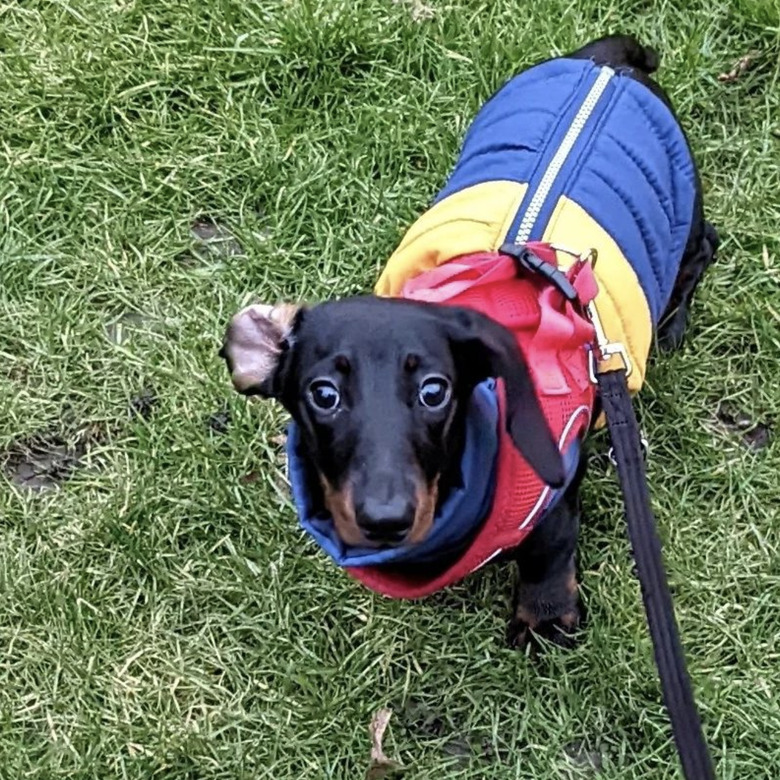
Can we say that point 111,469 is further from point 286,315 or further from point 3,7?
point 3,7

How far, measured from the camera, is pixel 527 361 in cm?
229

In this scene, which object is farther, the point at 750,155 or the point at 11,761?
the point at 750,155

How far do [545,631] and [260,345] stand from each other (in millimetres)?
930

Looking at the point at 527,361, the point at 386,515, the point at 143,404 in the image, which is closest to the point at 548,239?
the point at 527,361

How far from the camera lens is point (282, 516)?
120 inches

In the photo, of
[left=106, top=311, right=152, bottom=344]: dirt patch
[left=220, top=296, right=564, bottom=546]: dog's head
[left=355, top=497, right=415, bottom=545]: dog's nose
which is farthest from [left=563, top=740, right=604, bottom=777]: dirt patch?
[left=106, top=311, right=152, bottom=344]: dirt patch

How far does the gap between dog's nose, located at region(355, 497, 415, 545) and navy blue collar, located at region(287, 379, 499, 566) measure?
0.20 metres

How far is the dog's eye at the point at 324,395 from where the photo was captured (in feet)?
7.25

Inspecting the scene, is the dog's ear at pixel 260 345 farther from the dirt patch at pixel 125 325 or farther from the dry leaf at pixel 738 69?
the dry leaf at pixel 738 69

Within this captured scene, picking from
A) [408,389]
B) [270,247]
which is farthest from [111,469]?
[408,389]

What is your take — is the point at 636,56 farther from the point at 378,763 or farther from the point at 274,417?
the point at 378,763

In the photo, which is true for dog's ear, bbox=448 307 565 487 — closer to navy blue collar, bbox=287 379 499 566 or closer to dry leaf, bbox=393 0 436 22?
navy blue collar, bbox=287 379 499 566

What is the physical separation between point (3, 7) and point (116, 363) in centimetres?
123

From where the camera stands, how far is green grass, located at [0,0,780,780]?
2818 millimetres
